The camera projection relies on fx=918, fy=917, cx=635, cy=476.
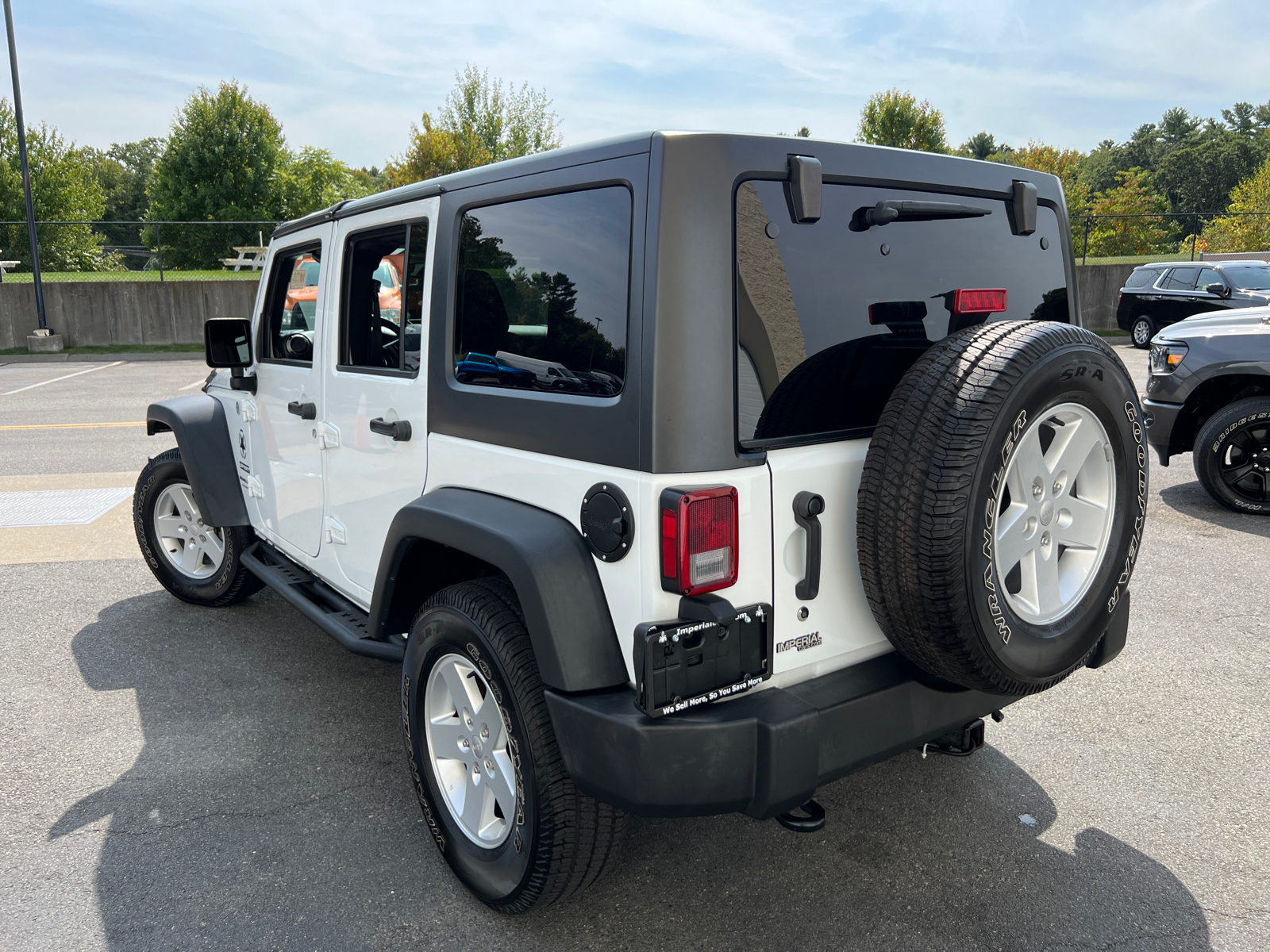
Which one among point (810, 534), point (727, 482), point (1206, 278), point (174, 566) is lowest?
point (174, 566)

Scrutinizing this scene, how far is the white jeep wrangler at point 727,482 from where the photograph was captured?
6.71 feet

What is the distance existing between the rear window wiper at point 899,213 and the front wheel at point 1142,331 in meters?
18.4

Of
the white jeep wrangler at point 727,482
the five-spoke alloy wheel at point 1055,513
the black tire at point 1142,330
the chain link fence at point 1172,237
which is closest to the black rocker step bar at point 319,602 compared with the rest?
the white jeep wrangler at point 727,482

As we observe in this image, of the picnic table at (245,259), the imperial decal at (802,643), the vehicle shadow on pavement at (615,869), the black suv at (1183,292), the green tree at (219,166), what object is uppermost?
the green tree at (219,166)

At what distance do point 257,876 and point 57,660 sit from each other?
2.27 metres

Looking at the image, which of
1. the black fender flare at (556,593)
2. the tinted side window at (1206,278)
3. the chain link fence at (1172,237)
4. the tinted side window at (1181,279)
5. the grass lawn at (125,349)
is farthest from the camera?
the chain link fence at (1172,237)

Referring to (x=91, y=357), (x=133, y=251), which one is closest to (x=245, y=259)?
(x=133, y=251)

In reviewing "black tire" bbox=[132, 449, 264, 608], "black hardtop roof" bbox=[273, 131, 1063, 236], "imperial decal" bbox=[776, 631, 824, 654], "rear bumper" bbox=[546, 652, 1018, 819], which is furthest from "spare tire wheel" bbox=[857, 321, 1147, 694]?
"black tire" bbox=[132, 449, 264, 608]

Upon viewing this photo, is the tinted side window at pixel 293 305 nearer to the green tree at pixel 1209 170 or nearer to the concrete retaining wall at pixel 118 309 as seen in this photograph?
the concrete retaining wall at pixel 118 309

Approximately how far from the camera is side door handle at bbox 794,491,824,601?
7.27 ft

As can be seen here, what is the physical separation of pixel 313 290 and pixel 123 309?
20571 millimetres

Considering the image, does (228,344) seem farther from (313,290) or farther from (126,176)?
(126,176)

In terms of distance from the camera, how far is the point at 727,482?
2.09 meters

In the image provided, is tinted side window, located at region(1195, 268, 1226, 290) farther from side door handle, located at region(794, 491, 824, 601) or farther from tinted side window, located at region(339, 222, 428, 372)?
side door handle, located at region(794, 491, 824, 601)
